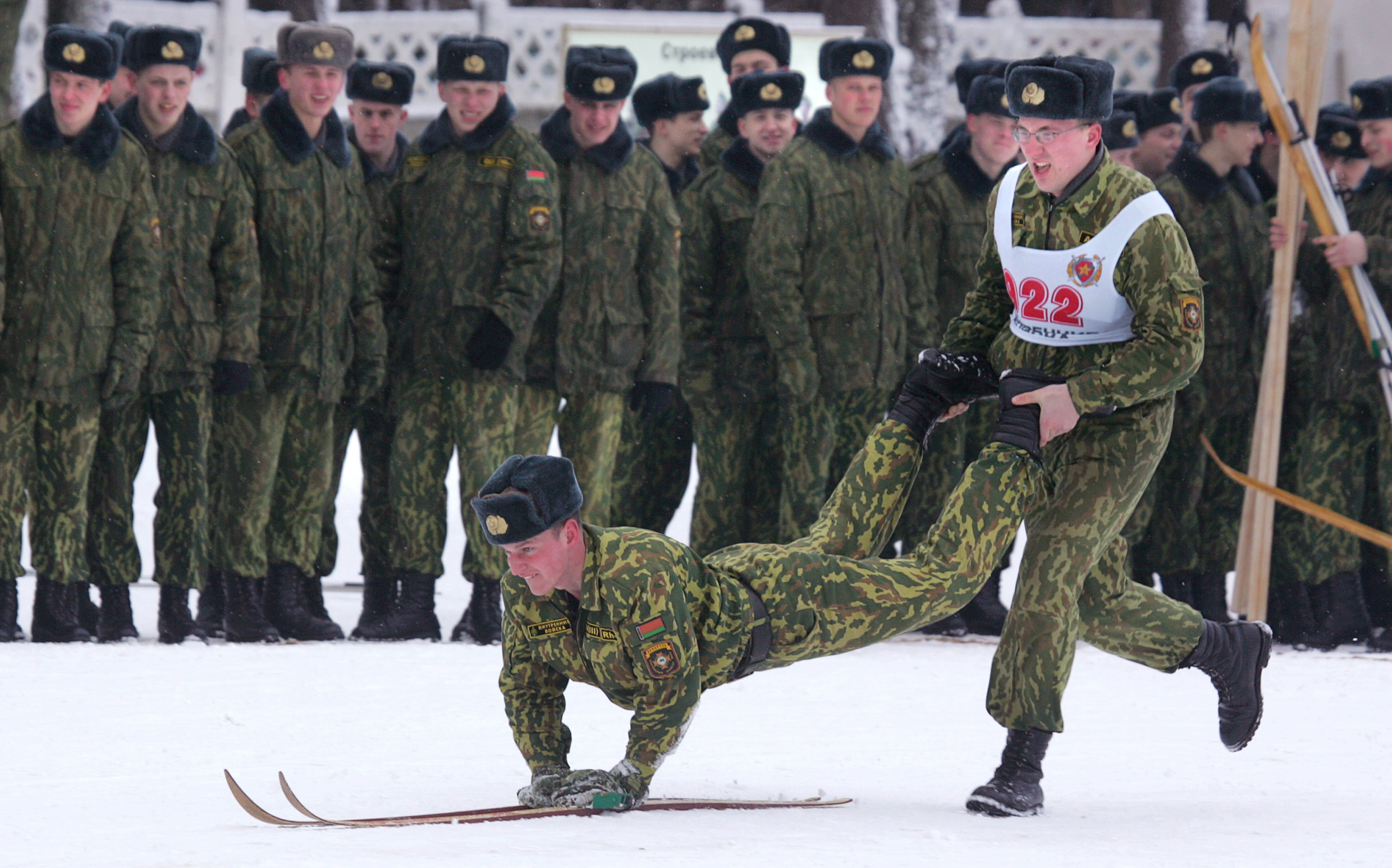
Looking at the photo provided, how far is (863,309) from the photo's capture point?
293 inches

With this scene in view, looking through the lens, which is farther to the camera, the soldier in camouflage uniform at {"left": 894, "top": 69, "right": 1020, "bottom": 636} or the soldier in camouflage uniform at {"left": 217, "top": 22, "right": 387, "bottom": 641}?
the soldier in camouflage uniform at {"left": 894, "top": 69, "right": 1020, "bottom": 636}

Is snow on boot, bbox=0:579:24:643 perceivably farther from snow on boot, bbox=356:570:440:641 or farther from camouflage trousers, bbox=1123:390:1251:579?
camouflage trousers, bbox=1123:390:1251:579

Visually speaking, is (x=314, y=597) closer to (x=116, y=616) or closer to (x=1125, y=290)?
(x=116, y=616)

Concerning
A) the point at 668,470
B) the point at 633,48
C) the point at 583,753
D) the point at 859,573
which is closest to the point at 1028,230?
the point at 859,573

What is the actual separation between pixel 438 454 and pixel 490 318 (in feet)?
1.90

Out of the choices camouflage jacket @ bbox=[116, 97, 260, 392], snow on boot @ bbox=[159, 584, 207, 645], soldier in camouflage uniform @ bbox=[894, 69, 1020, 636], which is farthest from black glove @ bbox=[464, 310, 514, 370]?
soldier in camouflage uniform @ bbox=[894, 69, 1020, 636]

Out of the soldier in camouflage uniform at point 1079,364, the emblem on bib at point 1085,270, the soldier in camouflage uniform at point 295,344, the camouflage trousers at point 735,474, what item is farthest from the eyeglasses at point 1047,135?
the soldier in camouflage uniform at point 295,344

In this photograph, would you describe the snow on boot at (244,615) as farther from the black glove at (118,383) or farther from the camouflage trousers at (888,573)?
the camouflage trousers at (888,573)

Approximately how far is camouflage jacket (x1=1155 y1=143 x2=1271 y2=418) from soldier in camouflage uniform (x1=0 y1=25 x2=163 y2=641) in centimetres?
405

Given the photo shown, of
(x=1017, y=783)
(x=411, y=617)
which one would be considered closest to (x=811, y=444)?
(x=411, y=617)

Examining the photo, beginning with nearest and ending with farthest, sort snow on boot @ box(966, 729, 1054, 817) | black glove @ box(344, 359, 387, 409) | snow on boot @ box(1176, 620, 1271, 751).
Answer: snow on boot @ box(966, 729, 1054, 817) → snow on boot @ box(1176, 620, 1271, 751) → black glove @ box(344, 359, 387, 409)

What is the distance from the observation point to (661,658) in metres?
4.06

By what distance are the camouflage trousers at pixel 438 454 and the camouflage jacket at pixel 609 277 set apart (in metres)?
0.27

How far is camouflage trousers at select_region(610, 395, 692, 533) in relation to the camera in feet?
26.2
